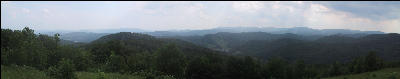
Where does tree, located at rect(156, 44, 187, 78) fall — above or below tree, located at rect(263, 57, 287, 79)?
above

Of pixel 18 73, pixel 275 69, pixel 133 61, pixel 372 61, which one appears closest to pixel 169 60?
pixel 133 61

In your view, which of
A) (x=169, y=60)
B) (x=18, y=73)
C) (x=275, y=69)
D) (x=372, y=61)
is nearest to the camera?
(x=18, y=73)

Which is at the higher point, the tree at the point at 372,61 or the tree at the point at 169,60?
the tree at the point at 169,60

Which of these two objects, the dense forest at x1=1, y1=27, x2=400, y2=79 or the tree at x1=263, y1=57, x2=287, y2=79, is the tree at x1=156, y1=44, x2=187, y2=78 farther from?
the tree at x1=263, y1=57, x2=287, y2=79

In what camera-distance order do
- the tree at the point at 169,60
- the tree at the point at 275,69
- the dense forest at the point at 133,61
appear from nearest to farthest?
the dense forest at the point at 133,61, the tree at the point at 169,60, the tree at the point at 275,69

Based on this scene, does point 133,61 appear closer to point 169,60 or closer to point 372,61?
point 169,60

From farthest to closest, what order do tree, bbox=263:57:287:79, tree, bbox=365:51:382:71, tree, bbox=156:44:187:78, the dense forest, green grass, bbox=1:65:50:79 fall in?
tree, bbox=263:57:287:79
tree, bbox=365:51:382:71
tree, bbox=156:44:187:78
the dense forest
green grass, bbox=1:65:50:79

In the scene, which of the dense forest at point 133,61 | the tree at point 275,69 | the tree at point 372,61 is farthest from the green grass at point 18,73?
the tree at point 275,69

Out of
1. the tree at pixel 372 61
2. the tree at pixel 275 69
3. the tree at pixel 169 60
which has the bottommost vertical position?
the tree at pixel 275 69

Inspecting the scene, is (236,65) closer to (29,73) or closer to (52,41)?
(52,41)

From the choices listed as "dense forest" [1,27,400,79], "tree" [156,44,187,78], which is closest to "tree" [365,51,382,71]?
"dense forest" [1,27,400,79]

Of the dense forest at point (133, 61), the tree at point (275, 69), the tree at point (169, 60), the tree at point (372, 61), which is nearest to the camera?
the dense forest at point (133, 61)

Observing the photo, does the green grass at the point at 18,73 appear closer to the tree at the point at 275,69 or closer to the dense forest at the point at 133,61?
the dense forest at the point at 133,61

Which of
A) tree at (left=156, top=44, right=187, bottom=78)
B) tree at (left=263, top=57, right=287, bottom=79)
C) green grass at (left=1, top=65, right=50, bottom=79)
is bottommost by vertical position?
tree at (left=263, top=57, right=287, bottom=79)
